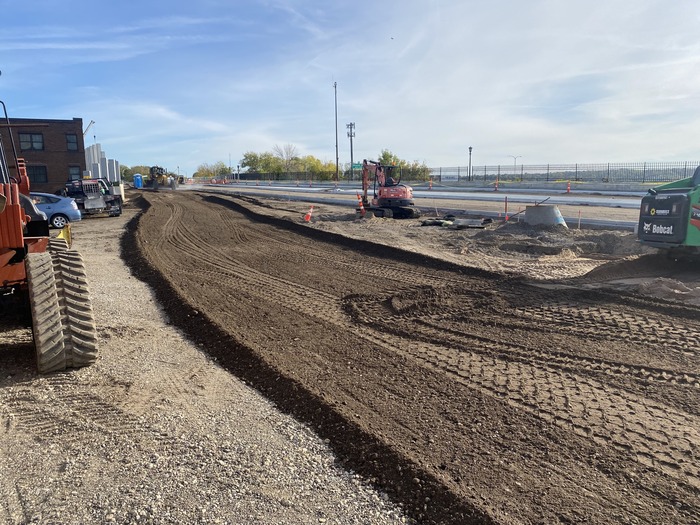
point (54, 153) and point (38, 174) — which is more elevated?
point (54, 153)

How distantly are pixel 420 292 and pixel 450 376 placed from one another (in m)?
3.61

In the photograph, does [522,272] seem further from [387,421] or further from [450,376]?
[387,421]

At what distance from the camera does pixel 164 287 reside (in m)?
9.56

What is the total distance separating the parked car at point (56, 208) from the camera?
21375mm

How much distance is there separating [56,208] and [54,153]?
27.9 metres

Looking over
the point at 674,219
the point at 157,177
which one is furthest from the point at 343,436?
the point at 157,177

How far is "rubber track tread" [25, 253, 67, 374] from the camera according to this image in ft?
16.3

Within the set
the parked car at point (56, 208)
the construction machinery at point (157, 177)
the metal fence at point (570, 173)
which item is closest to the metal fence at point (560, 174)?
the metal fence at point (570, 173)


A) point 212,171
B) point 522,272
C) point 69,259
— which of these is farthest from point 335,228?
point 212,171

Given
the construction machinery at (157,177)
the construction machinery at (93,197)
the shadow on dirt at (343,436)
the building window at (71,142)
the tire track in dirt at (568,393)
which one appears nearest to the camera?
the shadow on dirt at (343,436)

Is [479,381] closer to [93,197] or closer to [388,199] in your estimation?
[388,199]

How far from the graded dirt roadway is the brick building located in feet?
137

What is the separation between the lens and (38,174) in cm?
4444

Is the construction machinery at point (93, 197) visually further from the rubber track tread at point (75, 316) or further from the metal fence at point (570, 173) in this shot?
the metal fence at point (570, 173)
